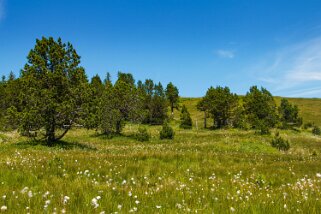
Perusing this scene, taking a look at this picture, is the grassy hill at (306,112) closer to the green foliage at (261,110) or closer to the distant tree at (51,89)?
the green foliage at (261,110)

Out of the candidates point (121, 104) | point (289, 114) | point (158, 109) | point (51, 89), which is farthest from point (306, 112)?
point (51, 89)

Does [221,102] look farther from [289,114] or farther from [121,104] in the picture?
[121,104]

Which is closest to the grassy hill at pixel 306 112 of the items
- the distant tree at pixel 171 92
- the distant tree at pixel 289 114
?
the distant tree at pixel 171 92

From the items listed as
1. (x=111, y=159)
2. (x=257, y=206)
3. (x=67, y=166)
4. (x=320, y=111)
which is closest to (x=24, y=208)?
(x=257, y=206)

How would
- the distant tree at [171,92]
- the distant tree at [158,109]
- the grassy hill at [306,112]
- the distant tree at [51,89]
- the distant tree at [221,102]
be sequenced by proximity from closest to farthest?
the distant tree at [51,89], the distant tree at [221,102], the distant tree at [158,109], the distant tree at [171,92], the grassy hill at [306,112]

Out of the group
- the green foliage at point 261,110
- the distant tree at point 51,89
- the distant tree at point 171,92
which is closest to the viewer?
the distant tree at point 51,89

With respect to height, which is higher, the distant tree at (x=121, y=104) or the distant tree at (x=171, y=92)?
the distant tree at (x=171, y=92)

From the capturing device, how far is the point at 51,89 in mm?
20203

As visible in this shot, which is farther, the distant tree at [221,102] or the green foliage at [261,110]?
the distant tree at [221,102]

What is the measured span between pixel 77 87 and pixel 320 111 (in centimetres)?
10979

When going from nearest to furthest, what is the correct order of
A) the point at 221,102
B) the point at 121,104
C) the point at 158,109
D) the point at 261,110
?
the point at 121,104
the point at 261,110
the point at 221,102
the point at 158,109

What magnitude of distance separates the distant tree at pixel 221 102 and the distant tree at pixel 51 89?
5144 centimetres

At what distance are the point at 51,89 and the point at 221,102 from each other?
5288 cm

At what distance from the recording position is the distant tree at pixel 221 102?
227 ft
